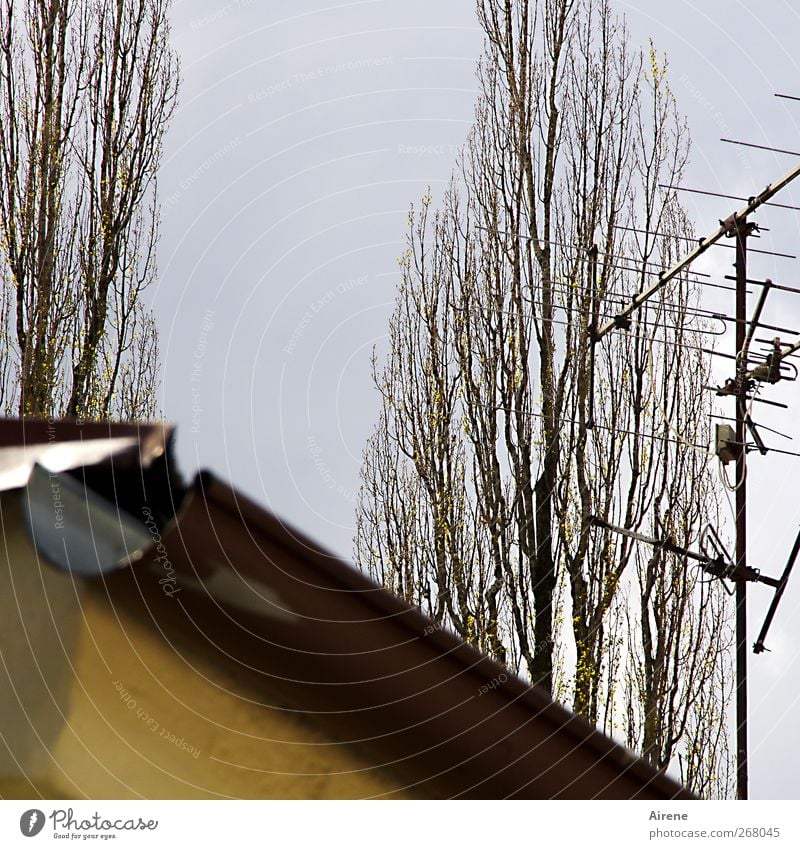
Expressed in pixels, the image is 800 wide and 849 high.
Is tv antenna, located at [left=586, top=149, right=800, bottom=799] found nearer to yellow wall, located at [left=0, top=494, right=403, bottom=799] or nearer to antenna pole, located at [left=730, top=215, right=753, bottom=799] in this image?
antenna pole, located at [left=730, top=215, right=753, bottom=799]

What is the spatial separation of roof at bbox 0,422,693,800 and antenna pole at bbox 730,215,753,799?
3806 millimetres

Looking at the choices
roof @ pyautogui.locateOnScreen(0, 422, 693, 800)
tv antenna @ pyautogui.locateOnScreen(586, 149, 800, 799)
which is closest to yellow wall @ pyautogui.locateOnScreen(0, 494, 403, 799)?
roof @ pyautogui.locateOnScreen(0, 422, 693, 800)

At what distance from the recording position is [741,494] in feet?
16.6

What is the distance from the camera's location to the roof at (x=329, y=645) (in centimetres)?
119

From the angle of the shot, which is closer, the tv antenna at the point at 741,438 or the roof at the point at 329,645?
the roof at the point at 329,645

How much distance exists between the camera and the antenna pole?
4.76 metres

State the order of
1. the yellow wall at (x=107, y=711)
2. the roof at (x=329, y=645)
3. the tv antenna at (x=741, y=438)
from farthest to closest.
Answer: the tv antenna at (x=741, y=438)
the yellow wall at (x=107, y=711)
the roof at (x=329, y=645)

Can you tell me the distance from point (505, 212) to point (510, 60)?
145 centimetres

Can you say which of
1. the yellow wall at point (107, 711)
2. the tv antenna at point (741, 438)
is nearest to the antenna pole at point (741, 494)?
the tv antenna at point (741, 438)

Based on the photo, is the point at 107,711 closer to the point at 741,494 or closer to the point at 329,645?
the point at 329,645

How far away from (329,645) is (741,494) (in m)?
4.33

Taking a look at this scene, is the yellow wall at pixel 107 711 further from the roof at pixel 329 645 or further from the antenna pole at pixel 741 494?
the antenna pole at pixel 741 494

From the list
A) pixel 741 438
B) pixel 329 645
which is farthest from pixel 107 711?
pixel 741 438

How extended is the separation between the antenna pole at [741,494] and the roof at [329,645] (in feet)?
12.5
